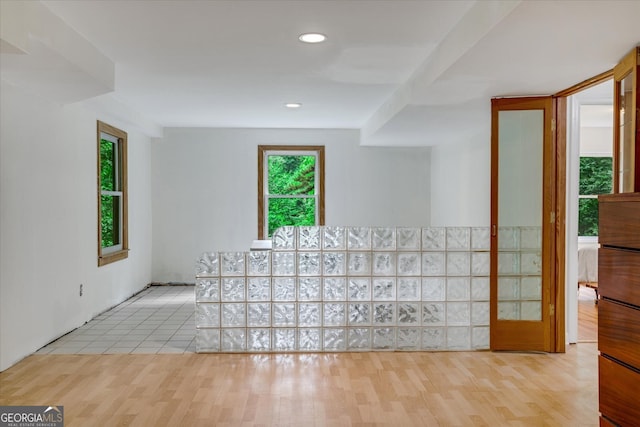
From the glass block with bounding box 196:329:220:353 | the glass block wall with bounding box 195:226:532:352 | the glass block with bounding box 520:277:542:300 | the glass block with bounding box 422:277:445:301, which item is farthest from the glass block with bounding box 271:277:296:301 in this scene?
the glass block with bounding box 520:277:542:300

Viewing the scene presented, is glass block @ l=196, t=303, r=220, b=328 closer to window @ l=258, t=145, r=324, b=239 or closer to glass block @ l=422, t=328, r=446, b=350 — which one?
glass block @ l=422, t=328, r=446, b=350

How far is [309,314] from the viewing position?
173 inches

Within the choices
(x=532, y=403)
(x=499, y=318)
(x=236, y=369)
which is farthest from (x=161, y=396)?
(x=499, y=318)

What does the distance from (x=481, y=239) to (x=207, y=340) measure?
7.55 feet

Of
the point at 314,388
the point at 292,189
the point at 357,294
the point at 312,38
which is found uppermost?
the point at 312,38

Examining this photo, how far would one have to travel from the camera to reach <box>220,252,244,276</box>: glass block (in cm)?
434

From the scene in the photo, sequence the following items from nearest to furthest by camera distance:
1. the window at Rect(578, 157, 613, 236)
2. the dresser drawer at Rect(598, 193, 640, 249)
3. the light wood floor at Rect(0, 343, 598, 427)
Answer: the dresser drawer at Rect(598, 193, 640, 249)
the light wood floor at Rect(0, 343, 598, 427)
the window at Rect(578, 157, 613, 236)

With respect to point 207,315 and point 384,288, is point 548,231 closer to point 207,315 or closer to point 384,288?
point 384,288

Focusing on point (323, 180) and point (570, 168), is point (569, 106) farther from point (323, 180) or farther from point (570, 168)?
point (323, 180)

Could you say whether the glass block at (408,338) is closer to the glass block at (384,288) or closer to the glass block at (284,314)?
the glass block at (384,288)

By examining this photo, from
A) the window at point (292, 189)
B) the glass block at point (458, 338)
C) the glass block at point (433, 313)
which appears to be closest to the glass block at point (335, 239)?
the glass block at point (433, 313)

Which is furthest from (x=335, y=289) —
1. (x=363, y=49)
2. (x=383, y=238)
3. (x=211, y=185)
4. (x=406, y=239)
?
(x=211, y=185)

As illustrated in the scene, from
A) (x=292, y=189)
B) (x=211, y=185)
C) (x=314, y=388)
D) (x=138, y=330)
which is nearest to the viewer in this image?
(x=314, y=388)

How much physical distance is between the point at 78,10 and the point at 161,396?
2.29m
